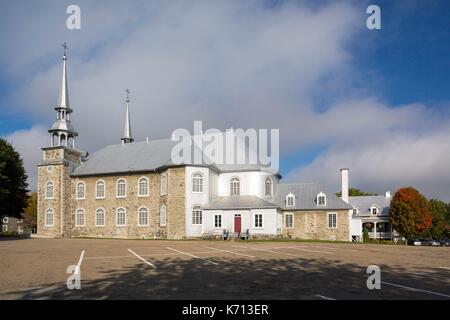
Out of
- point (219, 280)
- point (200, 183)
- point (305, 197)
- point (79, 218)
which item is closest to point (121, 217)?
point (79, 218)

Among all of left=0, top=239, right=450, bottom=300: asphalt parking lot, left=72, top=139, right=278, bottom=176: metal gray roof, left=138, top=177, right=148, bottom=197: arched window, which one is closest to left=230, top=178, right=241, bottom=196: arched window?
left=72, top=139, right=278, bottom=176: metal gray roof

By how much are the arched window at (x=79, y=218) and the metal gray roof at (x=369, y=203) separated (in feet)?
134

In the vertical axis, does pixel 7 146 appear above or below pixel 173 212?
above

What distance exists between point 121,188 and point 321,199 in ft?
69.7

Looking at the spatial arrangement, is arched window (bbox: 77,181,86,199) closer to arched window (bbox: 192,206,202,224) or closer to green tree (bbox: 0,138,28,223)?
green tree (bbox: 0,138,28,223)

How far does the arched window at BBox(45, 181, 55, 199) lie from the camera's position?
45.5 m

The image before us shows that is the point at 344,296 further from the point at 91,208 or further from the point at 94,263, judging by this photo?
the point at 91,208

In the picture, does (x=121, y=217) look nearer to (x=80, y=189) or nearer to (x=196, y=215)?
(x=80, y=189)

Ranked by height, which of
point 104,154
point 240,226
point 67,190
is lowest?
point 240,226

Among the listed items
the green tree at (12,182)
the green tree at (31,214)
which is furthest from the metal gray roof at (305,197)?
the green tree at (31,214)

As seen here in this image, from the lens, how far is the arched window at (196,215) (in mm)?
39312
